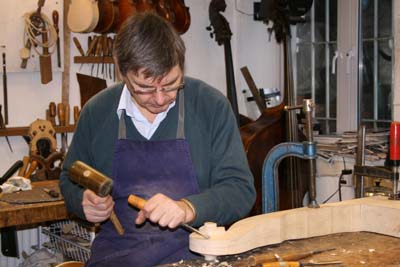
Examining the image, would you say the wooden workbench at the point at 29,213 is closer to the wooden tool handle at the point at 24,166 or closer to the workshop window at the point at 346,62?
the wooden tool handle at the point at 24,166

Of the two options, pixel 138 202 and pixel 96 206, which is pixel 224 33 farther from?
pixel 138 202

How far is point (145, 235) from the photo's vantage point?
222 centimetres

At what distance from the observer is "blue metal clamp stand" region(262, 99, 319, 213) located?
2193 millimetres

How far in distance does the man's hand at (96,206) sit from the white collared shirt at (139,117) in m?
0.28

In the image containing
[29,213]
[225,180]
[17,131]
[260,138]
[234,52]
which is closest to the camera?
[225,180]

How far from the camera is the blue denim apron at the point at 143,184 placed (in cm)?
221

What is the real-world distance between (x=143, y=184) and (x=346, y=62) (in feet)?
9.73

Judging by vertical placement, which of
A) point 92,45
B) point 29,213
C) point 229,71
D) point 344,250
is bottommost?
point 29,213

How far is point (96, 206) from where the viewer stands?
2.14 meters

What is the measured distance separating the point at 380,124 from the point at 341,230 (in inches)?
102

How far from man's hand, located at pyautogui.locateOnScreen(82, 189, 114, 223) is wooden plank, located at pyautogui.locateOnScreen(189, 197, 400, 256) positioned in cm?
33

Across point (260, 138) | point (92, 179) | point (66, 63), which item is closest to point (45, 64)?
point (66, 63)

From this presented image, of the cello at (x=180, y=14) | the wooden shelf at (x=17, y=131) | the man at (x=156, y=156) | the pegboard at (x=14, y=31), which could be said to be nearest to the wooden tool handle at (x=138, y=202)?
the man at (x=156, y=156)

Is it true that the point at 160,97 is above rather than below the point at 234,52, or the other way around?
below
